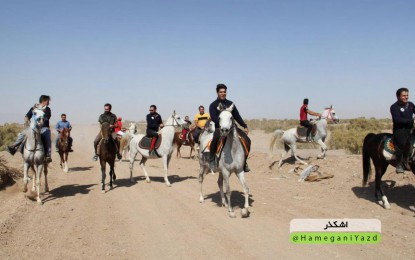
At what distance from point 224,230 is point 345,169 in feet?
26.6

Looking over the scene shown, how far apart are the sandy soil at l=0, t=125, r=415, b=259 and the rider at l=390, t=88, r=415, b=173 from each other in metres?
1.42

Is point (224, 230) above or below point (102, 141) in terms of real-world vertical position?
below

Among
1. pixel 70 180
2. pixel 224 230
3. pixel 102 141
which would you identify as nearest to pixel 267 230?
pixel 224 230

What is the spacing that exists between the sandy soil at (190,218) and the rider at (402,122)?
1.42 m

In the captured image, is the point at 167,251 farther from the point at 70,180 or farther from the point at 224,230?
the point at 70,180

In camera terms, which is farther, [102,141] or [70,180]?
[70,180]

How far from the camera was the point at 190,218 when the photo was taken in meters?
7.86

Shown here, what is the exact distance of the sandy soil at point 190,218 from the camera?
578 centimetres

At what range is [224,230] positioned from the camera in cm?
689

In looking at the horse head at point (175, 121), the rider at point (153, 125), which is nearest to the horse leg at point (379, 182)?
the horse head at point (175, 121)

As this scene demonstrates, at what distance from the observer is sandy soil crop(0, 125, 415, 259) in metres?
5.78

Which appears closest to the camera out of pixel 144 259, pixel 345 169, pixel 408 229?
pixel 144 259

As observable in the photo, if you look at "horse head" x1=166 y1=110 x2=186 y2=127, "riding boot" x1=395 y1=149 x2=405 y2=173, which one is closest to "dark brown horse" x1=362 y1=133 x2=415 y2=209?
"riding boot" x1=395 y1=149 x2=405 y2=173

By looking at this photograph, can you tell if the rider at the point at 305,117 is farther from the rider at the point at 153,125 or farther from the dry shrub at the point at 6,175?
the dry shrub at the point at 6,175
